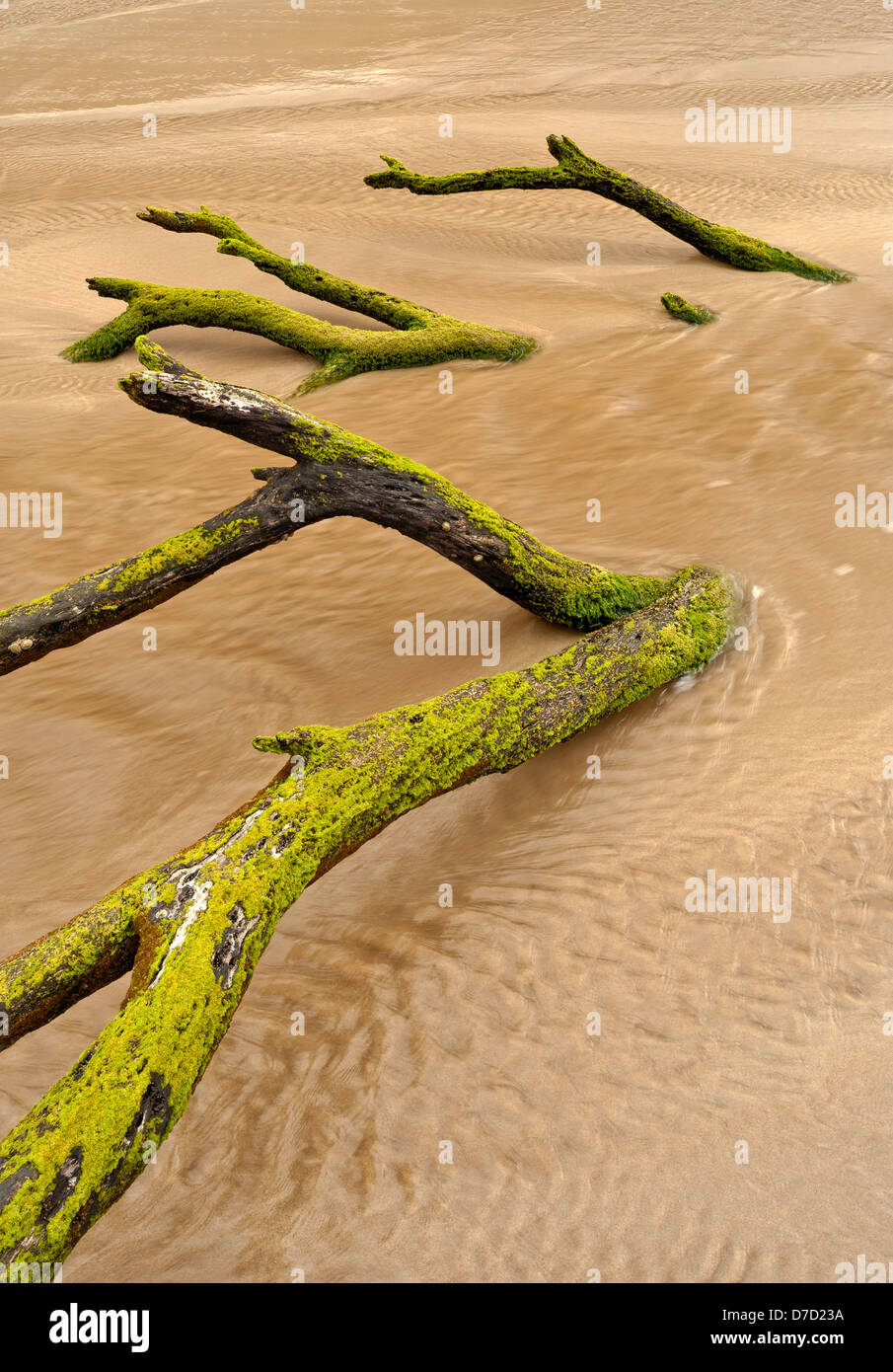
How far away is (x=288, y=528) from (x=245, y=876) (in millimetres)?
2099

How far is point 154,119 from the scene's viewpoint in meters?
19.2

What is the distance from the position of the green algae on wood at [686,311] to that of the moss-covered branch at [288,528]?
4.36 meters

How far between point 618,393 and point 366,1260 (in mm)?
6591

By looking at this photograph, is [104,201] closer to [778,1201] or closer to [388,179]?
[388,179]

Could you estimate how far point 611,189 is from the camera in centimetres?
1077

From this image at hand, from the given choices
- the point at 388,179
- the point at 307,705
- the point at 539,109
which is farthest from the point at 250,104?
the point at 307,705

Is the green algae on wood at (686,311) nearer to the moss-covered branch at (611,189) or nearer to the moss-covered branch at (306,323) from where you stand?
the moss-covered branch at (306,323)

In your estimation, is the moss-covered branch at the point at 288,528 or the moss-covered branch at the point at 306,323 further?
the moss-covered branch at the point at 306,323

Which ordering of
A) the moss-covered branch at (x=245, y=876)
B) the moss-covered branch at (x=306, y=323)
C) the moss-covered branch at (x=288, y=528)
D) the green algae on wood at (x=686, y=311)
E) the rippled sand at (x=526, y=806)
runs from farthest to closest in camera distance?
1. the moss-covered branch at (x=306, y=323)
2. the green algae on wood at (x=686, y=311)
3. the moss-covered branch at (x=288, y=528)
4. the rippled sand at (x=526, y=806)
5. the moss-covered branch at (x=245, y=876)

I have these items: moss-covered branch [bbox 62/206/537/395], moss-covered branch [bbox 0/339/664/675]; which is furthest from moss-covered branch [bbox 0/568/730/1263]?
moss-covered branch [bbox 62/206/537/395]

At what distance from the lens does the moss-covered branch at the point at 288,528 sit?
447 cm

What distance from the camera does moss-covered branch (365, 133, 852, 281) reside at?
1067cm

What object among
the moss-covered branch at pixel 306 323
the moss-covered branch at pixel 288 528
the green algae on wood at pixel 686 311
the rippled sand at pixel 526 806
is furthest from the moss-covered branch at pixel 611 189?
the moss-covered branch at pixel 288 528

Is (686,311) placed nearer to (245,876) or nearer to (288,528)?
(288,528)
